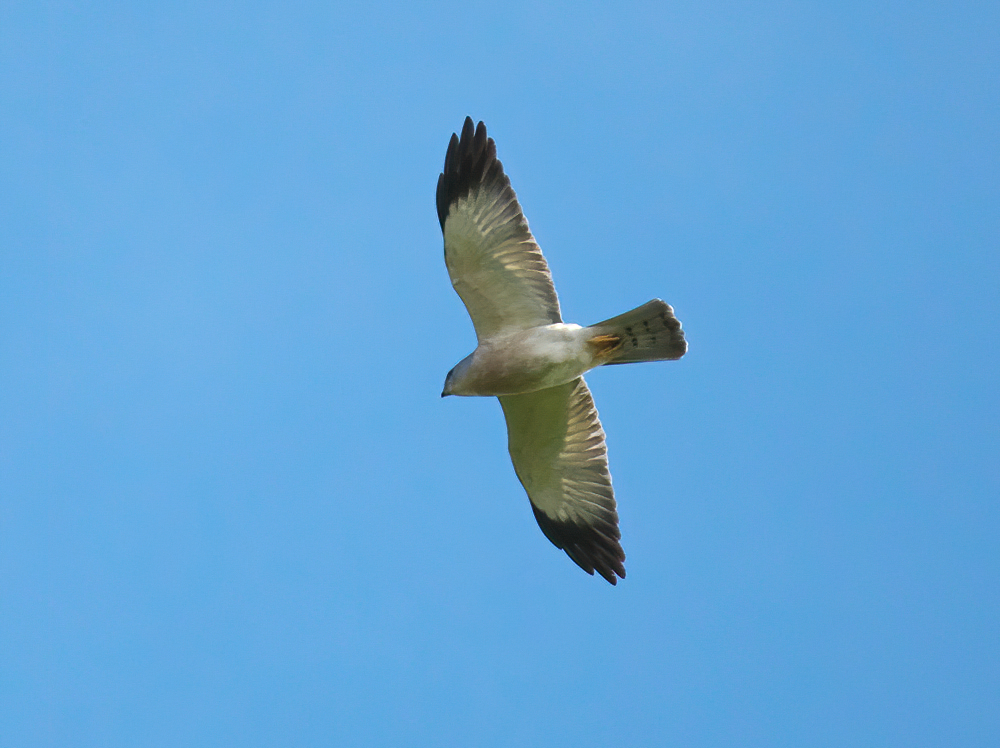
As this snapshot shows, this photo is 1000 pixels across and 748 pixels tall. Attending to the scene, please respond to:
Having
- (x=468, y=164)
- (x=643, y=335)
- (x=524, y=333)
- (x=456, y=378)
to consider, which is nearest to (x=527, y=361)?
(x=524, y=333)

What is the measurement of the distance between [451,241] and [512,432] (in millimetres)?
1868

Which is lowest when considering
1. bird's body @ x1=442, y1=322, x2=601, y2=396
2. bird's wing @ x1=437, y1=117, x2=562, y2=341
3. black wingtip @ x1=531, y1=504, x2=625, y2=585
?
black wingtip @ x1=531, y1=504, x2=625, y2=585

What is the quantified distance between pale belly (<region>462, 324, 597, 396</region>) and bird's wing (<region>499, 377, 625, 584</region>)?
17.7 inches

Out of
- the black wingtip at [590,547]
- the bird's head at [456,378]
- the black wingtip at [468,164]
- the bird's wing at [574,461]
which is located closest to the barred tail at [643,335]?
the bird's wing at [574,461]

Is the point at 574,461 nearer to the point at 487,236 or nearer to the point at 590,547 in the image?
the point at 590,547

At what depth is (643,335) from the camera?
8.18 meters

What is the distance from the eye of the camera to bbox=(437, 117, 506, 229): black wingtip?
26.5 feet

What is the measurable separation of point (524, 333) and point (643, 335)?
96cm

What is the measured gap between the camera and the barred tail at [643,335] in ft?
26.4

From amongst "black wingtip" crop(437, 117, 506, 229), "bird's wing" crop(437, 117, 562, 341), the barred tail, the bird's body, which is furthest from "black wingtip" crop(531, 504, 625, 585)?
"black wingtip" crop(437, 117, 506, 229)

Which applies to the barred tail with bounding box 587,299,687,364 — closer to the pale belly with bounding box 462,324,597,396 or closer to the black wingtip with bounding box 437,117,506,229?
the pale belly with bounding box 462,324,597,396

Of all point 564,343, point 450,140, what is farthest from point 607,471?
point 450,140

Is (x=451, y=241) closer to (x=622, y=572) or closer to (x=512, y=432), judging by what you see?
(x=512, y=432)

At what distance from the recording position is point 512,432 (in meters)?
9.09
